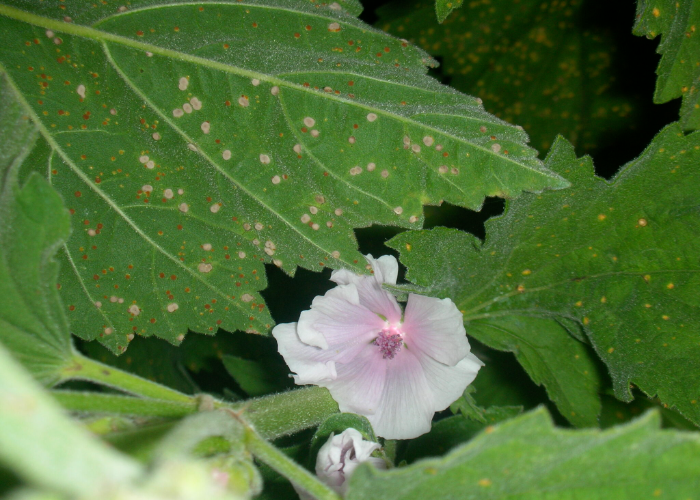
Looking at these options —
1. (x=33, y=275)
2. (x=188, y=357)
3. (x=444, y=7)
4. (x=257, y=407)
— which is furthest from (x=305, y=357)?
(x=188, y=357)

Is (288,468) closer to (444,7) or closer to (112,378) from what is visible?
(112,378)

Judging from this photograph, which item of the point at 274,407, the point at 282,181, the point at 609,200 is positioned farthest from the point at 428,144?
the point at 274,407

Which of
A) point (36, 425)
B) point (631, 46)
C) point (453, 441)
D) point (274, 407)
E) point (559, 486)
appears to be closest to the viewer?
A: point (36, 425)

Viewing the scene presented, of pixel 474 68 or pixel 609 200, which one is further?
pixel 474 68

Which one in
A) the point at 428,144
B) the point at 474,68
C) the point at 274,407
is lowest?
the point at 274,407

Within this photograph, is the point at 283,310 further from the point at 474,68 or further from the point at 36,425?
the point at 36,425

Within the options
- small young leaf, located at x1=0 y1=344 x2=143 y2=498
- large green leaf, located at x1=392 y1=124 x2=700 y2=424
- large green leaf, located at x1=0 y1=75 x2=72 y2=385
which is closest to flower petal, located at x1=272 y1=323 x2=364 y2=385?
large green leaf, located at x1=392 y1=124 x2=700 y2=424
